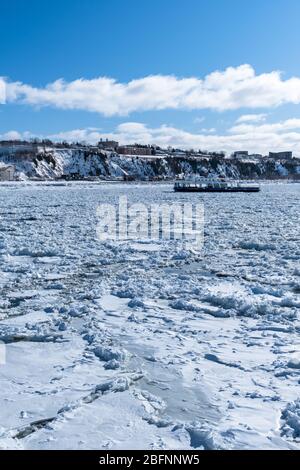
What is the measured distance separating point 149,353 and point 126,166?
452 ft

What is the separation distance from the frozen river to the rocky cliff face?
84.6m

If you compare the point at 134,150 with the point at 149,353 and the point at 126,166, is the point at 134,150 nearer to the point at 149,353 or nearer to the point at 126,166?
the point at 126,166

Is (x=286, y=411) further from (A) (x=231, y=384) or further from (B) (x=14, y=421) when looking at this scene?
(B) (x=14, y=421)

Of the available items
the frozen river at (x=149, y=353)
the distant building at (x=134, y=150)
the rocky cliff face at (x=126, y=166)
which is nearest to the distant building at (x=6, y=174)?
the rocky cliff face at (x=126, y=166)

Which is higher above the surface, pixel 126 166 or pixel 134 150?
pixel 134 150

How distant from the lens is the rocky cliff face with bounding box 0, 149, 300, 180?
114m

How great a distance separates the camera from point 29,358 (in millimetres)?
5176

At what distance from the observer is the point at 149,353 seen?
5.37m

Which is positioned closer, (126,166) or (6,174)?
(6,174)

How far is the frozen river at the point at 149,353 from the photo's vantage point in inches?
147

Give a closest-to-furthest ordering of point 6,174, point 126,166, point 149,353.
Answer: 1. point 149,353
2. point 6,174
3. point 126,166

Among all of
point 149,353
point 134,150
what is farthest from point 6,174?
point 134,150

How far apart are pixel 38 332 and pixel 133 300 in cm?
190
